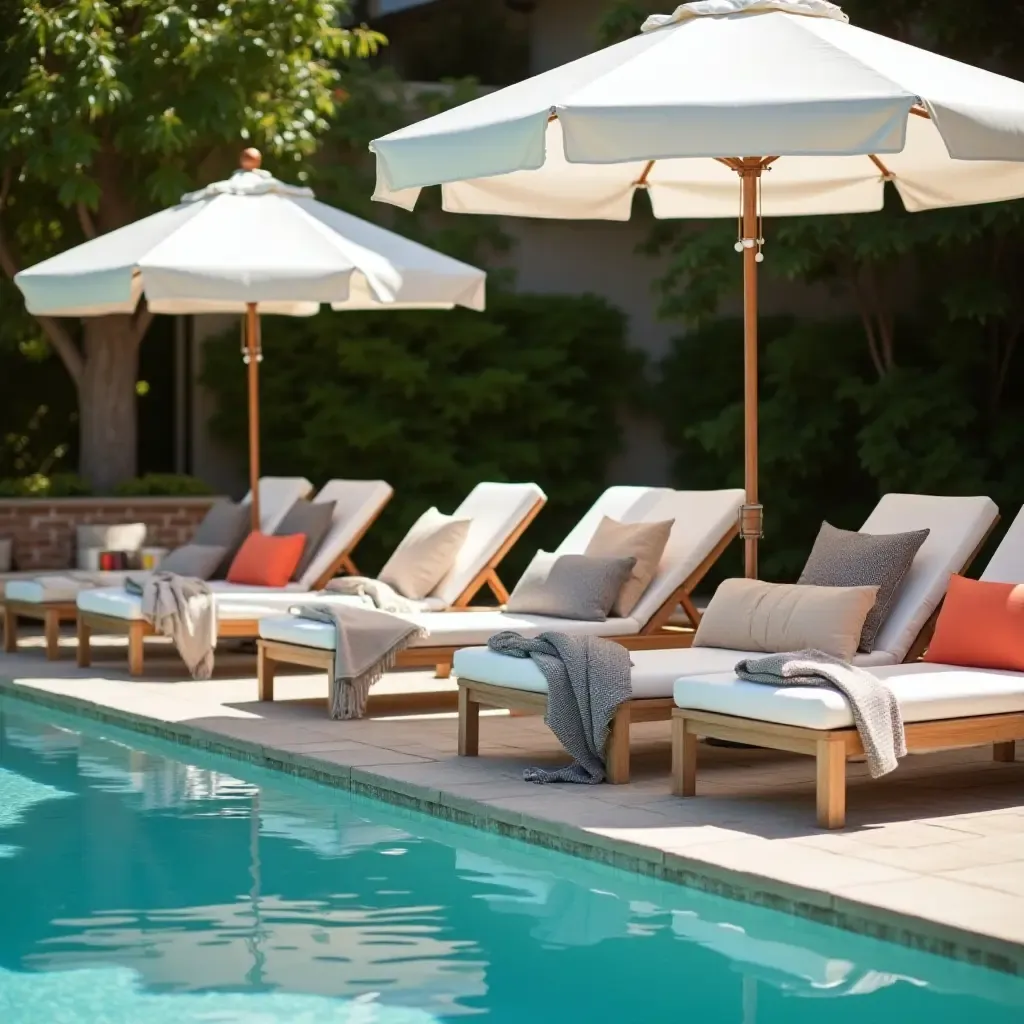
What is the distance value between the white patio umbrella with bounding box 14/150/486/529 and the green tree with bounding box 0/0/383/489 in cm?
281

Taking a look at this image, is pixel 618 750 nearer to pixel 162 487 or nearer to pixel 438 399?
pixel 162 487

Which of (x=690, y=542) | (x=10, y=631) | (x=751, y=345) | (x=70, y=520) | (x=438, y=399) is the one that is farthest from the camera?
(x=438, y=399)

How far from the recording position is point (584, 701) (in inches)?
264

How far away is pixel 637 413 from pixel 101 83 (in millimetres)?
5741

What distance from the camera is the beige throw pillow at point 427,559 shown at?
31.9 ft

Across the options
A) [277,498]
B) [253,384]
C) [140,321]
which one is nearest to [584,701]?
[253,384]

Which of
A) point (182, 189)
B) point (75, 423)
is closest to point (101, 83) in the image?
point (182, 189)

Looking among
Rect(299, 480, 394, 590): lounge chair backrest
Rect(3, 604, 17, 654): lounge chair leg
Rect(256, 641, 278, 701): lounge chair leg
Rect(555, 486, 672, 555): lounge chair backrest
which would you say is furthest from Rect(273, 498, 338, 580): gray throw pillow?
Rect(555, 486, 672, 555): lounge chair backrest

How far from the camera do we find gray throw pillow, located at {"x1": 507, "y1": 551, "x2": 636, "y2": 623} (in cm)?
861

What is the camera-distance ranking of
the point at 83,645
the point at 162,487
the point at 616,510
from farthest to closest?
1. the point at 162,487
2. the point at 83,645
3. the point at 616,510

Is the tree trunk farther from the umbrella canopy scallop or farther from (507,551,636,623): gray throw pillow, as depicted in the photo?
(507,551,636,623): gray throw pillow

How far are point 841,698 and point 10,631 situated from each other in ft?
22.9

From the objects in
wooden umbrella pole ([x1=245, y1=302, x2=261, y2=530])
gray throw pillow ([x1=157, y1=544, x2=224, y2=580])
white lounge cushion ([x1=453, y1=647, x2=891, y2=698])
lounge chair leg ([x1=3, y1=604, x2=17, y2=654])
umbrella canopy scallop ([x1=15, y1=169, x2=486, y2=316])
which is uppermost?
umbrella canopy scallop ([x1=15, y1=169, x2=486, y2=316])

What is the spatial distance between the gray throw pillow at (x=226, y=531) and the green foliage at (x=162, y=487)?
2.63 metres
